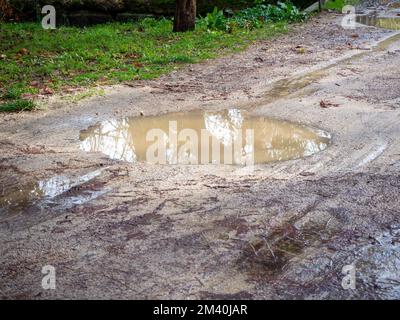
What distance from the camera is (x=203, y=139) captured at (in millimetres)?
6781

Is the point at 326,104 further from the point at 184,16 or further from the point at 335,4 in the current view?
the point at 335,4

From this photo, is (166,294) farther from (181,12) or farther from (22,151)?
(181,12)

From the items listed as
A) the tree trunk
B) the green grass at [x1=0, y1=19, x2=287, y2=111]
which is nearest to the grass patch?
the green grass at [x1=0, y1=19, x2=287, y2=111]

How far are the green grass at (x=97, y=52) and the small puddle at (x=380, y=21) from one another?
2.60m

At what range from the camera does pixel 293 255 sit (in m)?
4.14

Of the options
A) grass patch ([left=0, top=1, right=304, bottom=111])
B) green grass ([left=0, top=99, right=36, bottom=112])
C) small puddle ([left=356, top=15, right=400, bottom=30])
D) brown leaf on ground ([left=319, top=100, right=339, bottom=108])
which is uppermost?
small puddle ([left=356, top=15, right=400, bottom=30])

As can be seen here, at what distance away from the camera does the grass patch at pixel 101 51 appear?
9605 millimetres

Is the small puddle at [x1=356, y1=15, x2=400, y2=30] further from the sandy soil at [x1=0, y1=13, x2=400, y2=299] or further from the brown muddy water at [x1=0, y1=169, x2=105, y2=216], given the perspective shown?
the brown muddy water at [x1=0, y1=169, x2=105, y2=216]

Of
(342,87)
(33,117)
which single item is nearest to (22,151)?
(33,117)

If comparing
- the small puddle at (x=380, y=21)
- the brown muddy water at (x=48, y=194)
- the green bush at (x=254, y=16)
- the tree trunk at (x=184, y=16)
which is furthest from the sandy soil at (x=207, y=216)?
the small puddle at (x=380, y=21)

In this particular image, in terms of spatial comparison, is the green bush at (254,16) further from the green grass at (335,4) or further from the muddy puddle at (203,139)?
the muddy puddle at (203,139)

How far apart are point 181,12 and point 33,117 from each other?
7.39 meters

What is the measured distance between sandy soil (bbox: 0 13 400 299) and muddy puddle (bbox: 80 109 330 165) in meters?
0.23

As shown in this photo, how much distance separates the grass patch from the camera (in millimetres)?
9605
